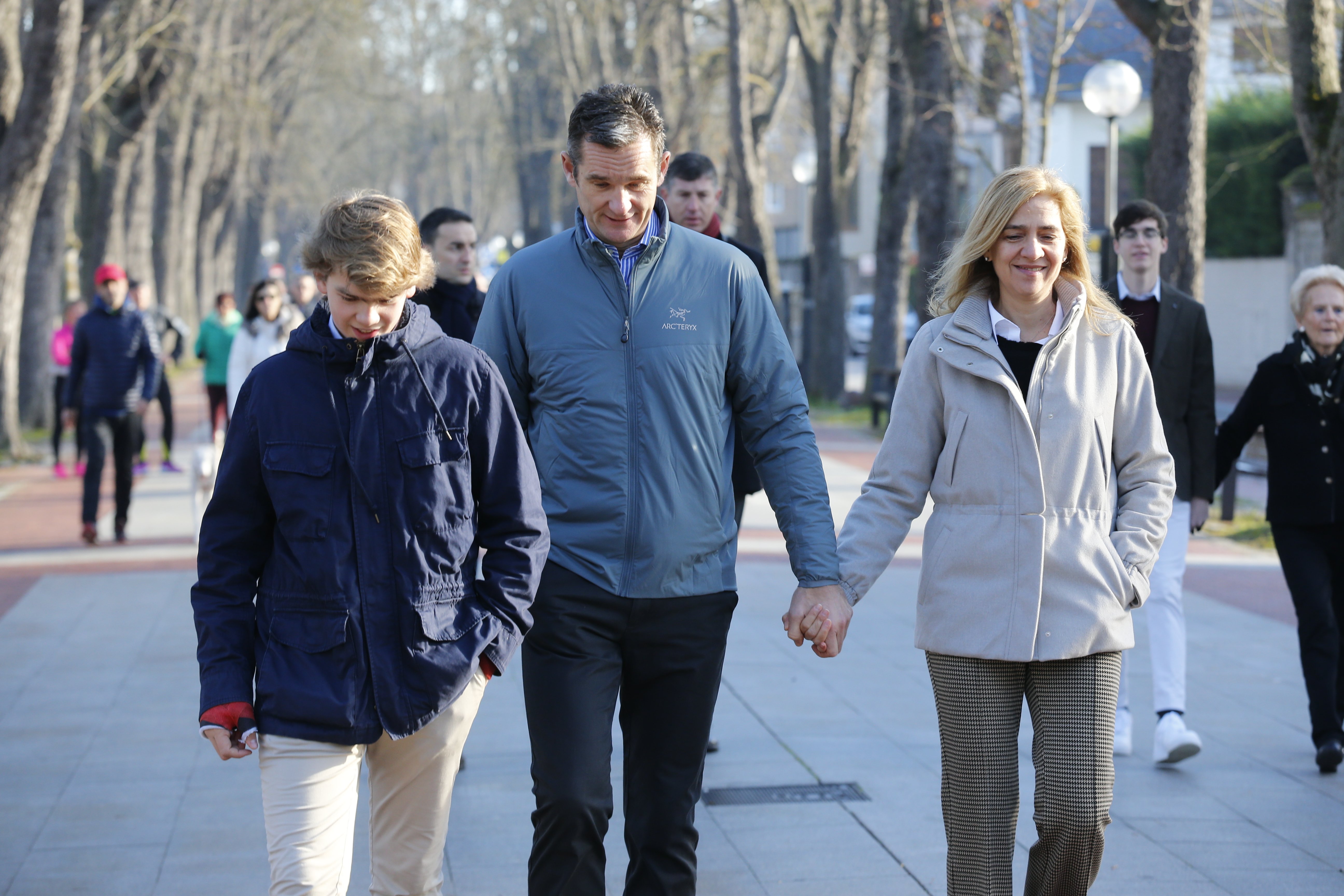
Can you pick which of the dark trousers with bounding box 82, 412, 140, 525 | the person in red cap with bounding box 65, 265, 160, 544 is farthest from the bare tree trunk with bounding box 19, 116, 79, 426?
the dark trousers with bounding box 82, 412, 140, 525

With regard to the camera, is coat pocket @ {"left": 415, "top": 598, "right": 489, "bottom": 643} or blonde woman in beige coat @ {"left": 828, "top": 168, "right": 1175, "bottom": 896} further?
blonde woman in beige coat @ {"left": 828, "top": 168, "right": 1175, "bottom": 896}

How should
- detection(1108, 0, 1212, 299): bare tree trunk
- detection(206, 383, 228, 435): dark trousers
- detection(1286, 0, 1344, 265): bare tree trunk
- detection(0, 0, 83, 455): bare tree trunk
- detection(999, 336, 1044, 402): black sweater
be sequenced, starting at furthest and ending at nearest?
1. detection(0, 0, 83, 455): bare tree trunk
2. detection(206, 383, 228, 435): dark trousers
3. detection(1108, 0, 1212, 299): bare tree trunk
4. detection(1286, 0, 1344, 265): bare tree trunk
5. detection(999, 336, 1044, 402): black sweater

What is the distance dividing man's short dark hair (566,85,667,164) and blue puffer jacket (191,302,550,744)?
0.60 metres

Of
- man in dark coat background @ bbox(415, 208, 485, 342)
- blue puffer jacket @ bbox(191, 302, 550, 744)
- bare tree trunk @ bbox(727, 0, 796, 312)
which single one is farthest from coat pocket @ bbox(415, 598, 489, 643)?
bare tree trunk @ bbox(727, 0, 796, 312)

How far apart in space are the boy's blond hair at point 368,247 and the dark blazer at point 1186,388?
11.3ft

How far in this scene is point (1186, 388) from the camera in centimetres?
569

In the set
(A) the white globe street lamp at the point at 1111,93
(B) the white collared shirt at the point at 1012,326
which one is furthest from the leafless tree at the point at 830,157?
(B) the white collared shirt at the point at 1012,326

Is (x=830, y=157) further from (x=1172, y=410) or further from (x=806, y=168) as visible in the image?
(x=1172, y=410)

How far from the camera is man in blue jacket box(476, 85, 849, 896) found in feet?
10.9

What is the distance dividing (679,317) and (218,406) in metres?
12.0

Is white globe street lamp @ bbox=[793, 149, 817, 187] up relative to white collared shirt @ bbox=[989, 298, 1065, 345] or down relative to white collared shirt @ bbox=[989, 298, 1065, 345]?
up

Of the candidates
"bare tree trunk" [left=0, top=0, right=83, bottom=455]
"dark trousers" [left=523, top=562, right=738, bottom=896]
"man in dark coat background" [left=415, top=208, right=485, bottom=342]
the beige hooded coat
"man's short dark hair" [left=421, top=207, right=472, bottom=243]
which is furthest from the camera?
"bare tree trunk" [left=0, top=0, right=83, bottom=455]

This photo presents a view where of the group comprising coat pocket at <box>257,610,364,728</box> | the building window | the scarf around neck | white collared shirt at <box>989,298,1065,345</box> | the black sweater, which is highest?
the building window

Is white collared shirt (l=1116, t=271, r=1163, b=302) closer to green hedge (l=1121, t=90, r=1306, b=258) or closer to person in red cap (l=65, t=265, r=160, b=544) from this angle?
person in red cap (l=65, t=265, r=160, b=544)
